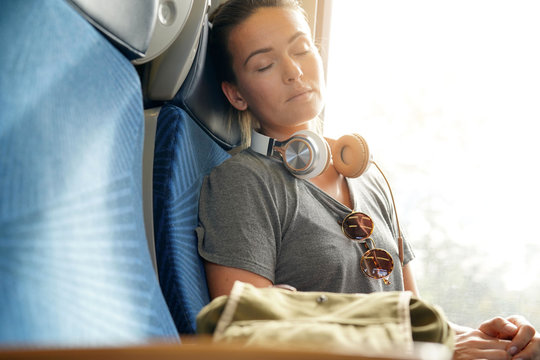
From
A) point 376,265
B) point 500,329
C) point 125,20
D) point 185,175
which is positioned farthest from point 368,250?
point 125,20

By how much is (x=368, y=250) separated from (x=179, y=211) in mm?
394

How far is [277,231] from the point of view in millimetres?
1131

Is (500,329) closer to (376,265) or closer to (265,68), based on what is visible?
(376,265)

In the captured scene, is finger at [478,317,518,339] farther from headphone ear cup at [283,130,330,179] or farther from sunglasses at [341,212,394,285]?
headphone ear cup at [283,130,330,179]

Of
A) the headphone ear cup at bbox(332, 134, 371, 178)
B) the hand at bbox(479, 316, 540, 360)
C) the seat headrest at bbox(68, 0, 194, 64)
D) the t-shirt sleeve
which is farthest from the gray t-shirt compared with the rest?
the seat headrest at bbox(68, 0, 194, 64)

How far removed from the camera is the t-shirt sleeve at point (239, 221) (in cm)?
105

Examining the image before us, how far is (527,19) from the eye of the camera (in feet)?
5.69

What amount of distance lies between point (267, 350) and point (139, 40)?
2.18ft

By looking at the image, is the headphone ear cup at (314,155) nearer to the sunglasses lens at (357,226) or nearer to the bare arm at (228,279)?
the sunglasses lens at (357,226)

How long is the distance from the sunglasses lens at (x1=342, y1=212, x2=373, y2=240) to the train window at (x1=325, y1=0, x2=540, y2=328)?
634mm

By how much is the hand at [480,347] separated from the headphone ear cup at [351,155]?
0.42m

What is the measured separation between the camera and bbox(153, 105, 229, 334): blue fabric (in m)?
0.99

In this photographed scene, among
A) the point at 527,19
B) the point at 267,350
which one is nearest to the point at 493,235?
the point at 527,19

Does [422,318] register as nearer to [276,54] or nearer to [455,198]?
[276,54]
